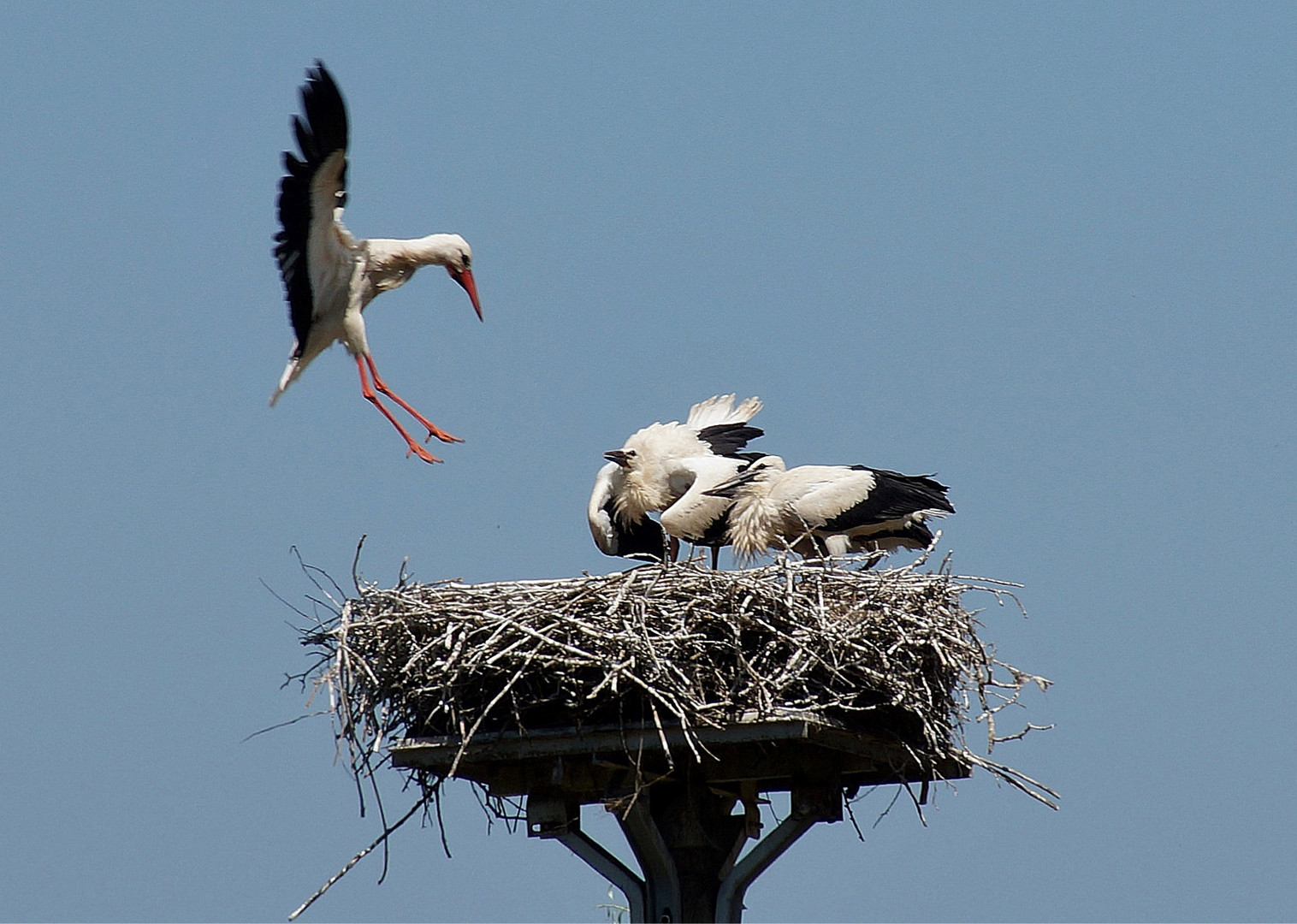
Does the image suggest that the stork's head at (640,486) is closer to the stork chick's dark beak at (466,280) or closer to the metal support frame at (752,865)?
the stork chick's dark beak at (466,280)

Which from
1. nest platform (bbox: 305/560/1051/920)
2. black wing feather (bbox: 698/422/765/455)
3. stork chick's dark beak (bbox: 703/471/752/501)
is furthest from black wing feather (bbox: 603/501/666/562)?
nest platform (bbox: 305/560/1051/920)

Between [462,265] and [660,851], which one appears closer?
[660,851]

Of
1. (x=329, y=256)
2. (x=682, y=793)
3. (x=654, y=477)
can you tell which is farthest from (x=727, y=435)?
(x=682, y=793)

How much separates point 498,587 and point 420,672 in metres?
0.49

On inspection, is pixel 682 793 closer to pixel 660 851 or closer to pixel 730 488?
pixel 660 851

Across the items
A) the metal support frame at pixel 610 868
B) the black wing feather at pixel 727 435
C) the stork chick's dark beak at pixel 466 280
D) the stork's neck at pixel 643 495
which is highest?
the stork chick's dark beak at pixel 466 280

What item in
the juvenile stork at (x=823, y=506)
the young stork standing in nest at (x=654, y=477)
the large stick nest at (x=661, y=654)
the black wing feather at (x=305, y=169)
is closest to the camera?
the large stick nest at (x=661, y=654)

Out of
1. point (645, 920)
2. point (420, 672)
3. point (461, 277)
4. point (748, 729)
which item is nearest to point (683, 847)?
point (645, 920)

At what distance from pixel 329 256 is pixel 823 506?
2691mm

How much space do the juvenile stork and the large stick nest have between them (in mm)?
1868

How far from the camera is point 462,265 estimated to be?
988 cm

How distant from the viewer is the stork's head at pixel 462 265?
32.0 ft

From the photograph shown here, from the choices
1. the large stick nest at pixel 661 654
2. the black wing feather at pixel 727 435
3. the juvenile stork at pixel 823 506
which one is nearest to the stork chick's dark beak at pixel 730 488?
the juvenile stork at pixel 823 506

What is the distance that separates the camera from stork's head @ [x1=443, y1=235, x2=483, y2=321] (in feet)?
32.0
